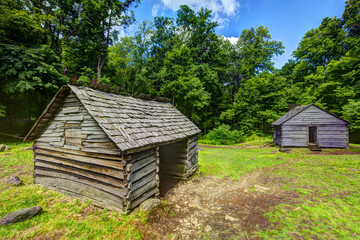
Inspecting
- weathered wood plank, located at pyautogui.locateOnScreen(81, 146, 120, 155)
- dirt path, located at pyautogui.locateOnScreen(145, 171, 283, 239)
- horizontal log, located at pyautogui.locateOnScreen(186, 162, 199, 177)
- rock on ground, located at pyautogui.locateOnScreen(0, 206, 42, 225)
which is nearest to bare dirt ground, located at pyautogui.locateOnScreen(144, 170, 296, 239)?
dirt path, located at pyautogui.locateOnScreen(145, 171, 283, 239)

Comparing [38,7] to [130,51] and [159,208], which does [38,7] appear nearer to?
[130,51]

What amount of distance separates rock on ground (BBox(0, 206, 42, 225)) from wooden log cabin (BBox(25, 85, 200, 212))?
125 centimetres

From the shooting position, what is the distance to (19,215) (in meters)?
4.16

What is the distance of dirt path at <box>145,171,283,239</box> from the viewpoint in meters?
4.43

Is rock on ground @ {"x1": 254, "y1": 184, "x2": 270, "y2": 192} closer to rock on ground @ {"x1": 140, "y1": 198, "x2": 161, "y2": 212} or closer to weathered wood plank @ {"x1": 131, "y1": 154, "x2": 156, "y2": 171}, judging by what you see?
rock on ground @ {"x1": 140, "y1": 198, "x2": 161, "y2": 212}

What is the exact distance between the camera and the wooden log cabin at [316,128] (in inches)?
603

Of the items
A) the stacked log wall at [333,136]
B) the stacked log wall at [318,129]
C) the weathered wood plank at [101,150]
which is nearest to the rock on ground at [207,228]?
the weathered wood plank at [101,150]

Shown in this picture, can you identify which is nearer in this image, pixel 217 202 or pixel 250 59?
pixel 217 202

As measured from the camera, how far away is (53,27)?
2047 centimetres

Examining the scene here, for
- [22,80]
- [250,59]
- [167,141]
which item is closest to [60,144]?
[167,141]

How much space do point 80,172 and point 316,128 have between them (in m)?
22.1

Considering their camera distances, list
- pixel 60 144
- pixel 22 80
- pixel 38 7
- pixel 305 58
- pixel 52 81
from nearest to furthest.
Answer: pixel 60 144 < pixel 22 80 < pixel 52 81 < pixel 38 7 < pixel 305 58

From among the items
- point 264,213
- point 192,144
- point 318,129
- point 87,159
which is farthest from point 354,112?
point 87,159

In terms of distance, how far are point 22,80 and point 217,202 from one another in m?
20.2
